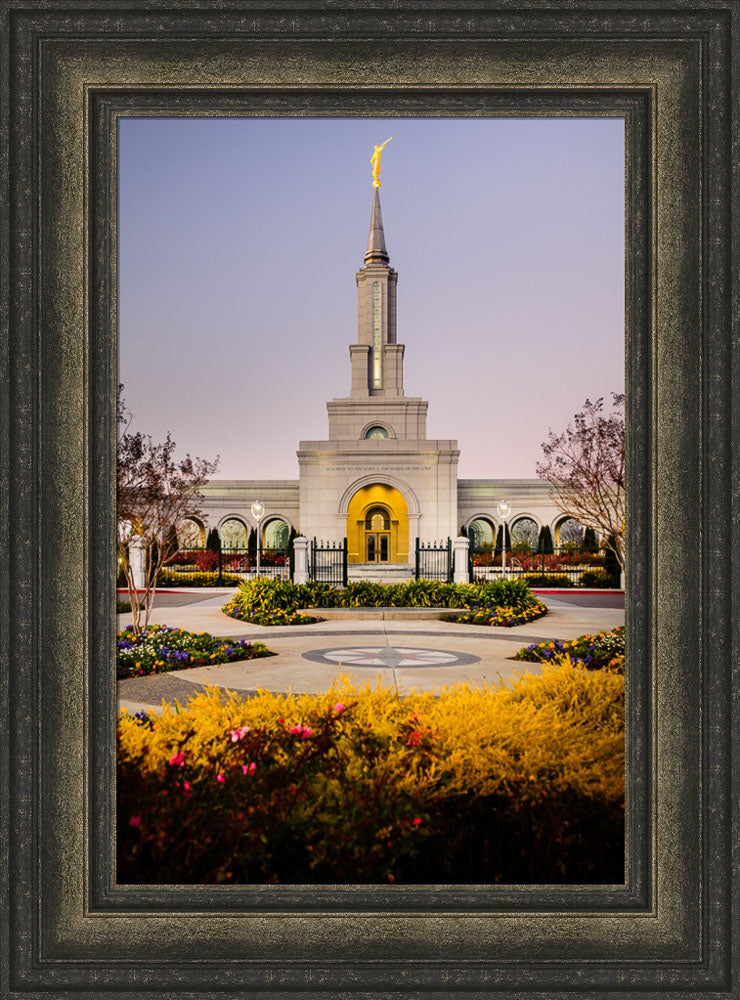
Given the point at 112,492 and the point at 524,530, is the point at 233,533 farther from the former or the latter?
the point at 112,492

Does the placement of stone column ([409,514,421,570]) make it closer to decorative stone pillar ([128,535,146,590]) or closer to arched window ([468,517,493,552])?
arched window ([468,517,493,552])

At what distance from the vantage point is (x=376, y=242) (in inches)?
1300

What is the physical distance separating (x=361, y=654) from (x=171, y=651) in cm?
207

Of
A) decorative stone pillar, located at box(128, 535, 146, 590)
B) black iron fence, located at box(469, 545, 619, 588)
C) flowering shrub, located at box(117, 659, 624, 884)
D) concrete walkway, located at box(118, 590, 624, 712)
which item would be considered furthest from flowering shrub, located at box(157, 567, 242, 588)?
flowering shrub, located at box(117, 659, 624, 884)

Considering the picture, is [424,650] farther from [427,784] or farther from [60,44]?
[60,44]

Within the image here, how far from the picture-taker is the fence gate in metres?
19.8

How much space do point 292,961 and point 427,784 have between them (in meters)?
0.85

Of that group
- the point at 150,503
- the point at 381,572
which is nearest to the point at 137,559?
the point at 150,503

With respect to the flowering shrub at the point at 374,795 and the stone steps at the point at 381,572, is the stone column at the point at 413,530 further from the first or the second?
the flowering shrub at the point at 374,795

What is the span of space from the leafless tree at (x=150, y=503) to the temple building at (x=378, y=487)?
46.3 ft

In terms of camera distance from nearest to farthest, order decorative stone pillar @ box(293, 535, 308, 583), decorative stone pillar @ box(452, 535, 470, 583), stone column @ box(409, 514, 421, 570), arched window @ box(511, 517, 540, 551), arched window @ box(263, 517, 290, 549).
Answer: decorative stone pillar @ box(452, 535, 470, 583), decorative stone pillar @ box(293, 535, 308, 583), stone column @ box(409, 514, 421, 570), arched window @ box(263, 517, 290, 549), arched window @ box(511, 517, 540, 551)

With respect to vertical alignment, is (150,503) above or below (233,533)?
above

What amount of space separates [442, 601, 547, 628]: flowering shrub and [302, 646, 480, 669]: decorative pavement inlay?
299 centimetres

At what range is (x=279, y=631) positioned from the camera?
8.63 m
